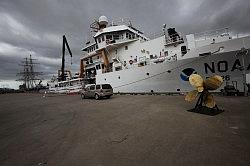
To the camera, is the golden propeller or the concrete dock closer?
the concrete dock

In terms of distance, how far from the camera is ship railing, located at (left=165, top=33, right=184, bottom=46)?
16203 millimetres

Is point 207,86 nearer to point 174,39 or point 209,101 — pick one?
point 209,101

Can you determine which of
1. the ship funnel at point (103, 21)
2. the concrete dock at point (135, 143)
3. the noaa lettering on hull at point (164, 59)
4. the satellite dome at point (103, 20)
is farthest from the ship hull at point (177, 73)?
the satellite dome at point (103, 20)

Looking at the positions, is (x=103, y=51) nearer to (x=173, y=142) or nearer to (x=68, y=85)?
(x=68, y=85)

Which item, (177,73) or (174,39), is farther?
(174,39)

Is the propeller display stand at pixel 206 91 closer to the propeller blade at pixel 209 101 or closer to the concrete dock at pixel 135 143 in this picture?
the propeller blade at pixel 209 101

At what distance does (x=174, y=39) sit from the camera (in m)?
17.0

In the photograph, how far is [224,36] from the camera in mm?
14492

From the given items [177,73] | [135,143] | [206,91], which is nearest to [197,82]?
[206,91]

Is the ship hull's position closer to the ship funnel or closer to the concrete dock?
the concrete dock

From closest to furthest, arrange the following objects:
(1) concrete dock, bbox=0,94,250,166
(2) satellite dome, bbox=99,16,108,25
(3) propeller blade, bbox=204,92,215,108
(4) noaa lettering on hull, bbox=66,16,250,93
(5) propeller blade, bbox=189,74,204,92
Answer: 1. (1) concrete dock, bbox=0,94,250,166
2. (3) propeller blade, bbox=204,92,215,108
3. (5) propeller blade, bbox=189,74,204,92
4. (4) noaa lettering on hull, bbox=66,16,250,93
5. (2) satellite dome, bbox=99,16,108,25

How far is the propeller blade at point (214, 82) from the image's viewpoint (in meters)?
7.72

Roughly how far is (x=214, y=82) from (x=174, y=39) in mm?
10185

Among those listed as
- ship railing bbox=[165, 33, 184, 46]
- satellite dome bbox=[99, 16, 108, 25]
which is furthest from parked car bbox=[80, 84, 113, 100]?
satellite dome bbox=[99, 16, 108, 25]
